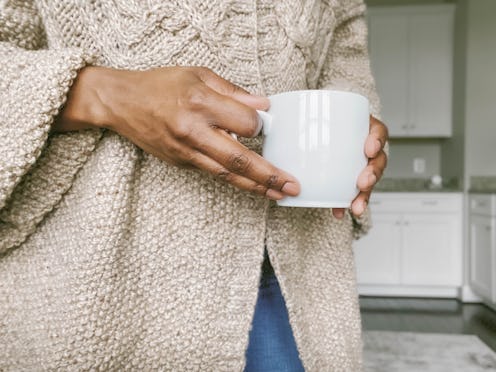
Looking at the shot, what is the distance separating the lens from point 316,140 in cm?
37

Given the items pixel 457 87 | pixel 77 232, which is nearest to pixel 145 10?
pixel 77 232

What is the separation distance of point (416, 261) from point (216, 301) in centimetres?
358

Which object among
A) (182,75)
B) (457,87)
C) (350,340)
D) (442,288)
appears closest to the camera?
(182,75)

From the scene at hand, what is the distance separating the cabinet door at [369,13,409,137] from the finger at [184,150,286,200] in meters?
3.89

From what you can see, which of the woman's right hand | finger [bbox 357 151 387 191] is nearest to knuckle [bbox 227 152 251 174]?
the woman's right hand

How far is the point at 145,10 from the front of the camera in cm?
42

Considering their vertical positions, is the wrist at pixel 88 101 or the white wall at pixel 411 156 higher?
the white wall at pixel 411 156

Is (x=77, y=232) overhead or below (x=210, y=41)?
below

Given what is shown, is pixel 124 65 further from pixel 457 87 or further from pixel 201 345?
pixel 457 87

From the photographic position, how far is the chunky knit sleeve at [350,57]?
61 centimetres

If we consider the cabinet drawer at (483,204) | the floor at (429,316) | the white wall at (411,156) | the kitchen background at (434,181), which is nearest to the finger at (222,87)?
the kitchen background at (434,181)

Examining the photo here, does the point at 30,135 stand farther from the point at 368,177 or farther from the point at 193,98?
the point at 368,177

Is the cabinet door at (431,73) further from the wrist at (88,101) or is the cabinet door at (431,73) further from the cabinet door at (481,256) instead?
the wrist at (88,101)

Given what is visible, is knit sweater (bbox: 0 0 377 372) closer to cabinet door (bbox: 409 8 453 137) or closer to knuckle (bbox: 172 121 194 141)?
knuckle (bbox: 172 121 194 141)
